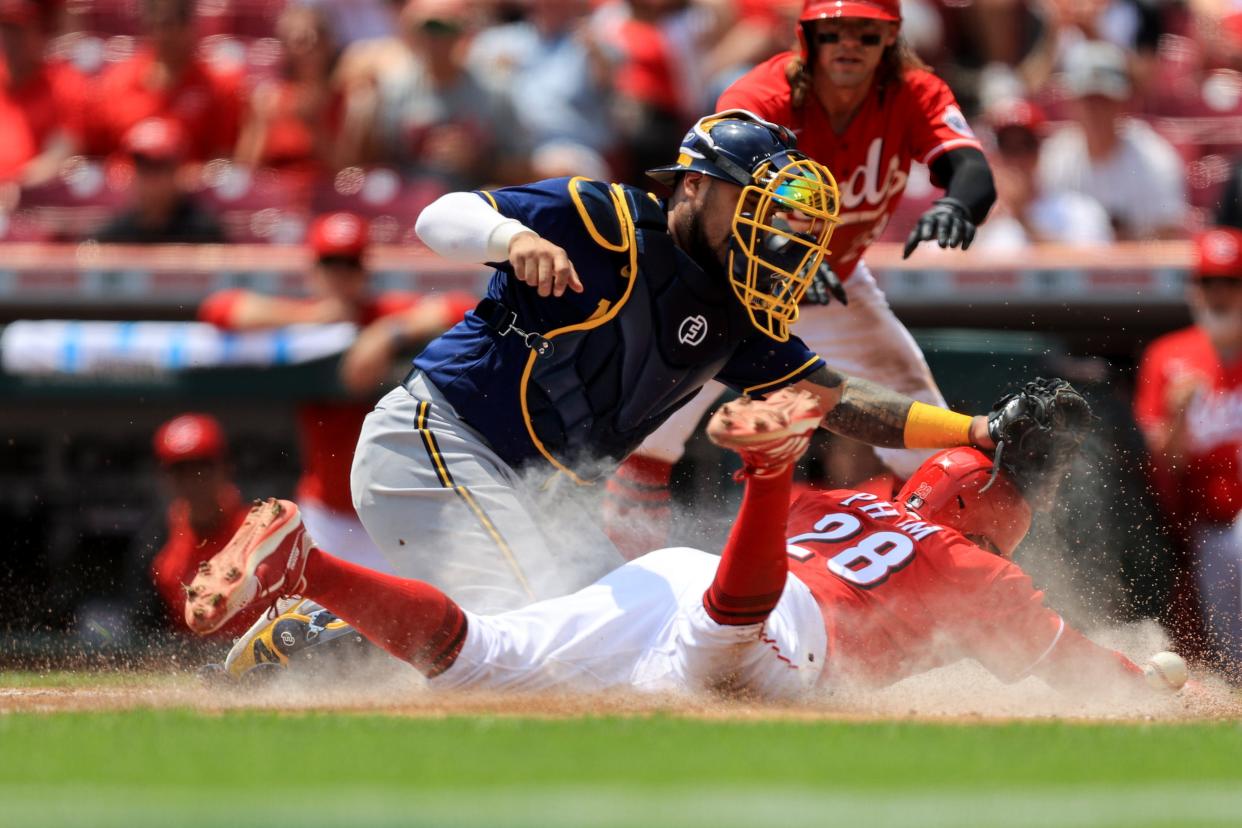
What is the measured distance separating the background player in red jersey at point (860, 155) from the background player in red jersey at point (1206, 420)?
71.0 inches

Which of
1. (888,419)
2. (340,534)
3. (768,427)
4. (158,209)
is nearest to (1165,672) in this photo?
(888,419)

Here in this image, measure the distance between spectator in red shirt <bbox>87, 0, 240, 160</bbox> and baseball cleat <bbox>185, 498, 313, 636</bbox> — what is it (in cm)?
549

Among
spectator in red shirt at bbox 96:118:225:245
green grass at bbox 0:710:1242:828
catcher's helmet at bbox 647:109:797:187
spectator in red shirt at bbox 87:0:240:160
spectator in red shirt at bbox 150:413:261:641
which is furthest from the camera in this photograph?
spectator in red shirt at bbox 87:0:240:160

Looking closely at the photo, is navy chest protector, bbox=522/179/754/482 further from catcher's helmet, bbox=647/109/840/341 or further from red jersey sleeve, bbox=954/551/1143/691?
red jersey sleeve, bbox=954/551/1143/691

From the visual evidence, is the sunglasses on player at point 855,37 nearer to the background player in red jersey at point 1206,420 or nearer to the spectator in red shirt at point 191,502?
the background player in red jersey at point 1206,420

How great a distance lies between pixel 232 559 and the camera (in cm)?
432

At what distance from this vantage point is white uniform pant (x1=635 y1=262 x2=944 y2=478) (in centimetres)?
621

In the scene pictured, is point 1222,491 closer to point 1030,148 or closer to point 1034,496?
point 1030,148

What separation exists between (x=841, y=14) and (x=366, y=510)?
2180 millimetres

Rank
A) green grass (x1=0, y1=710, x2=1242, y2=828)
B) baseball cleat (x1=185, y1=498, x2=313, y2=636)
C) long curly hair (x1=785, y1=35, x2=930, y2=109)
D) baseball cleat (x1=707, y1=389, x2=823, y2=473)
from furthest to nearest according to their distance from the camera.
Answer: long curly hair (x1=785, y1=35, x2=930, y2=109), baseball cleat (x1=185, y1=498, x2=313, y2=636), baseball cleat (x1=707, y1=389, x2=823, y2=473), green grass (x1=0, y1=710, x2=1242, y2=828)

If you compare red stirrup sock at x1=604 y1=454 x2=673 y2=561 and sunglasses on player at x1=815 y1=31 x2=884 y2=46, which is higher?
sunglasses on player at x1=815 y1=31 x2=884 y2=46

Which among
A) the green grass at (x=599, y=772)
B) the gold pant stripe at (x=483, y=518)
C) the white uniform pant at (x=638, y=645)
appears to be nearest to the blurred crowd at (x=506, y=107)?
the gold pant stripe at (x=483, y=518)

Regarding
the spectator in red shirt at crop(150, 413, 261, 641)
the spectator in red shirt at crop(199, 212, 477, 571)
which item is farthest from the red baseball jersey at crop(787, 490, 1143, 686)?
the spectator in red shirt at crop(150, 413, 261, 641)

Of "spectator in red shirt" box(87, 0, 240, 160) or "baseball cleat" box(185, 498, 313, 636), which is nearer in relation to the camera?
"baseball cleat" box(185, 498, 313, 636)
